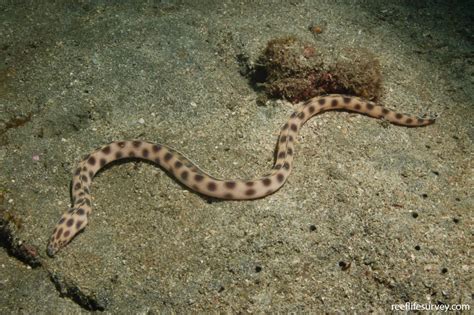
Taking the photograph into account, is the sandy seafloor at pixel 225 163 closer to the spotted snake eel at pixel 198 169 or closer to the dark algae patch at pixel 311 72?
the spotted snake eel at pixel 198 169

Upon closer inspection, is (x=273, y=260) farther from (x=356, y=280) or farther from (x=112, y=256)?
(x=112, y=256)

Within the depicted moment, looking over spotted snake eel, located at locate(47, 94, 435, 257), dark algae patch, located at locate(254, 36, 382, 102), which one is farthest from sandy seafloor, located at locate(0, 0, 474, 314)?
dark algae patch, located at locate(254, 36, 382, 102)

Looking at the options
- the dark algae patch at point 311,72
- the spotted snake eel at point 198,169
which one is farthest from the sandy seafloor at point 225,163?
the dark algae patch at point 311,72

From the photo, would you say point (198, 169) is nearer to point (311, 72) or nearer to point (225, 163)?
point (225, 163)

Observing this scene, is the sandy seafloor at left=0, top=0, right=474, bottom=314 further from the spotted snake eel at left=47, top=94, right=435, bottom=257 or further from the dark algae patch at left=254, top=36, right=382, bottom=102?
the dark algae patch at left=254, top=36, right=382, bottom=102

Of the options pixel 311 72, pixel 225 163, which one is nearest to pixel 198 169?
pixel 225 163

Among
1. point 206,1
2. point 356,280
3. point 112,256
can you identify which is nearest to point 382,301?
point 356,280
